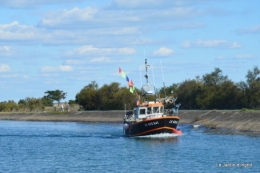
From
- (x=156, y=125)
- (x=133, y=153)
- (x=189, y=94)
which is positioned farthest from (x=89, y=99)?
(x=133, y=153)

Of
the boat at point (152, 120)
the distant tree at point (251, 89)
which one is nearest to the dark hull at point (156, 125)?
the boat at point (152, 120)

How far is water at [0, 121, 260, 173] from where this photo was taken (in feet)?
162

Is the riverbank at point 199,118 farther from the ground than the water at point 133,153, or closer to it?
farther from the ground

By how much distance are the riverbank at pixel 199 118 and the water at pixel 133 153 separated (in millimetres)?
6407

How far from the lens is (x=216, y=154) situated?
56312 millimetres

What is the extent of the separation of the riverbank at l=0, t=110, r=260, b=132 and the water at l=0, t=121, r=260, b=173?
6.41 m

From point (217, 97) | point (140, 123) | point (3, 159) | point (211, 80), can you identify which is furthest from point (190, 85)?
point (3, 159)

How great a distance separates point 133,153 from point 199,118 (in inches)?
1644

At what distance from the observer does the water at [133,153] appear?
1940 inches

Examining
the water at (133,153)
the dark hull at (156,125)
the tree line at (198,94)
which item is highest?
the tree line at (198,94)

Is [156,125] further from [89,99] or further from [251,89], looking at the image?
[89,99]

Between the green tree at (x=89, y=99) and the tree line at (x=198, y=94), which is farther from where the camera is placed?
the green tree at (x=89, y=99)

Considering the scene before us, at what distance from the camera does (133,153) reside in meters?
59.2

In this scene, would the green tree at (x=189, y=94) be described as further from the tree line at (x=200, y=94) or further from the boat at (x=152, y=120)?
the boat at (x=152, y=120)
